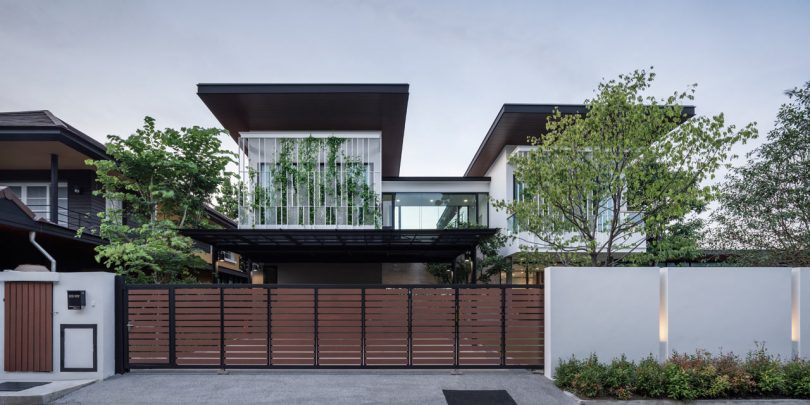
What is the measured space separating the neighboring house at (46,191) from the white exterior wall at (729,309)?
11.1 m

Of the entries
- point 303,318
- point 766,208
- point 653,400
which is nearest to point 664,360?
point 653,400

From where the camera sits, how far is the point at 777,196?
1067 centimetres

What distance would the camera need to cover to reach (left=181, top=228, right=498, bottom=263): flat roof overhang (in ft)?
35.3

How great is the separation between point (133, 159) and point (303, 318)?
602 cm

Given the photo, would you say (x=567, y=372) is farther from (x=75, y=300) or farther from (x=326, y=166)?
(x=326, y=166)

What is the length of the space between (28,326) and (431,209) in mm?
14191

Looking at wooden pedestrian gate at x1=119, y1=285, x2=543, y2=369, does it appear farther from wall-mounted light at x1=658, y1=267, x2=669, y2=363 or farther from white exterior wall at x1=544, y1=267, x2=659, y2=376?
wall-mounted light at x1=658, y1=267, x2=669, y2=363

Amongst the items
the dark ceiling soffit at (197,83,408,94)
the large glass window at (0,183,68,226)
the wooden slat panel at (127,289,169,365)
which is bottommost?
the wooden slat panel at (127,289,169,365)

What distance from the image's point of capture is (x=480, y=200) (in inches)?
764

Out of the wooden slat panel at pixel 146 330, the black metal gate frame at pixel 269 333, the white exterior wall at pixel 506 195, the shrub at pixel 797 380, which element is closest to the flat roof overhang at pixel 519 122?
the white exterior wall at pixel 506 195

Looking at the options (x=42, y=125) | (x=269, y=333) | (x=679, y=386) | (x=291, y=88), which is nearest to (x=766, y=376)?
(x=679, y=386)

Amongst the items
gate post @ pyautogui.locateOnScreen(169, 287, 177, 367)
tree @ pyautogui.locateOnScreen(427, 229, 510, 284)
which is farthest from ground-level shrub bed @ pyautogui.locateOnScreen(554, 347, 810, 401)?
tree @ pyautogui.locateOnScreen(427, 229, 510, 284)

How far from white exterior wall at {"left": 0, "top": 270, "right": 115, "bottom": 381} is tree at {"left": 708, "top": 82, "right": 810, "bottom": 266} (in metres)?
13.7

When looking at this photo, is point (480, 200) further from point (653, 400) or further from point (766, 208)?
point (653, 400)
